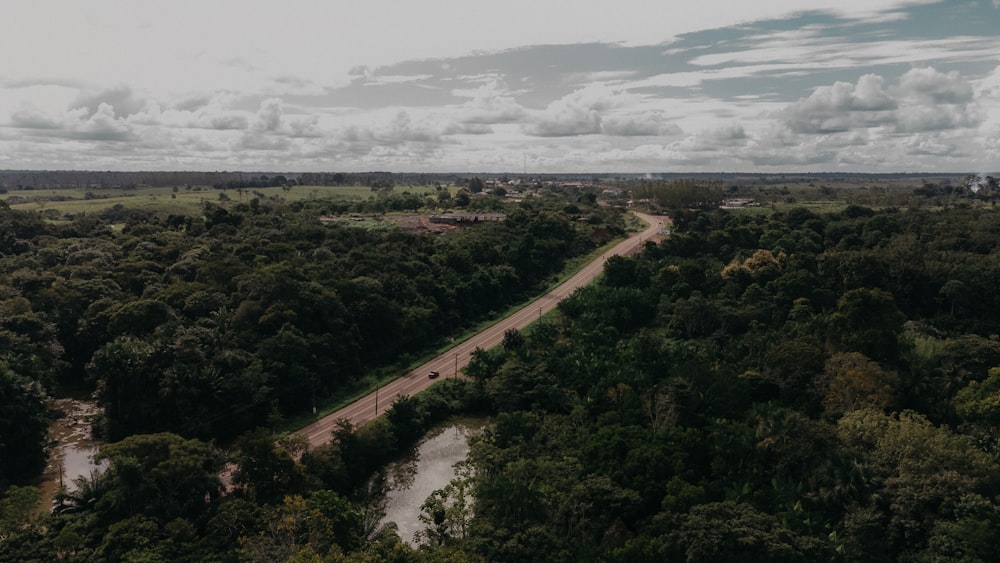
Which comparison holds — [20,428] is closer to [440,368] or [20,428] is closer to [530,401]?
[440,368]

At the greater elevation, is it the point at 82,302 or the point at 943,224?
the point at 943,224

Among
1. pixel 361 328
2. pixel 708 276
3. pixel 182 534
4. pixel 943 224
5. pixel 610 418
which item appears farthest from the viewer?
pixel 943 224

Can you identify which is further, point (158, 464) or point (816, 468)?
point (816, 468)

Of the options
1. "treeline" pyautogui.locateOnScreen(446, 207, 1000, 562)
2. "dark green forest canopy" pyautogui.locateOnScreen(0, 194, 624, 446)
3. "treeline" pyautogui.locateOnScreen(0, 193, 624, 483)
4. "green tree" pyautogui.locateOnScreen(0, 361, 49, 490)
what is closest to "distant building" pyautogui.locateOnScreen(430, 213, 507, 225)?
"dark green forest canopy" pyautogui.locateOnScreen(0, 194, 624, 446)

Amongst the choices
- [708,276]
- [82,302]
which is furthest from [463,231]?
[82,302]

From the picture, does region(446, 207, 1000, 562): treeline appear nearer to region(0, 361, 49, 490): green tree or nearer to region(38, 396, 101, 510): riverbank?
region(38, 396, 101, 510): riverbank

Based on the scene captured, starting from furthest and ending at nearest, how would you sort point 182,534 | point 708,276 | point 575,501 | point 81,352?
point 708,276
point 81,352
point 575,501
point 182,534

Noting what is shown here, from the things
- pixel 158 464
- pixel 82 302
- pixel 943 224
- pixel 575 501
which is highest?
pixel 943 224

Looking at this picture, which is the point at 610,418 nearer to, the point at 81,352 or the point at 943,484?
the point at 943,484

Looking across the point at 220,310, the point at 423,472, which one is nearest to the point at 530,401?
the point at 423,472
